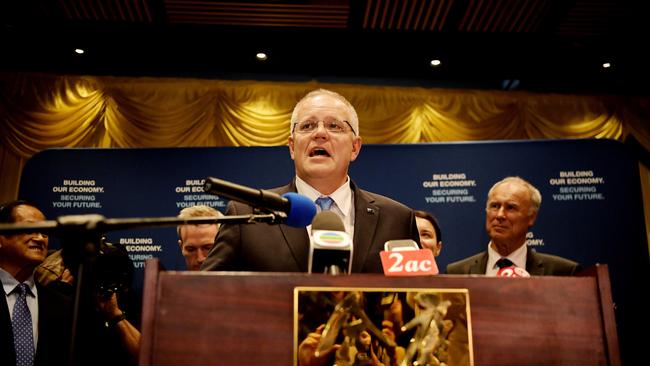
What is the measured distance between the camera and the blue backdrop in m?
4.73

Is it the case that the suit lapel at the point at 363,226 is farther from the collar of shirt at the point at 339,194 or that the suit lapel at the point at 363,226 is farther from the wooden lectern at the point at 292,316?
the wooden lectern at the point at 292,316

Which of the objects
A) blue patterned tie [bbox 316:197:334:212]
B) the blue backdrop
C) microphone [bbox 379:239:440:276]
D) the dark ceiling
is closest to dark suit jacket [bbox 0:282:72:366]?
blue patterned tie [bbox 316:197:334:212]

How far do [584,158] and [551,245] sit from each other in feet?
2.96

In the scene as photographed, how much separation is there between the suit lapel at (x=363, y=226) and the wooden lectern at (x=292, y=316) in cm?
63

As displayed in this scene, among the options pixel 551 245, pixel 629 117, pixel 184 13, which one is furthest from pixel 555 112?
pixel 184 13

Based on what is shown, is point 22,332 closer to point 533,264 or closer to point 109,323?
point 109,323

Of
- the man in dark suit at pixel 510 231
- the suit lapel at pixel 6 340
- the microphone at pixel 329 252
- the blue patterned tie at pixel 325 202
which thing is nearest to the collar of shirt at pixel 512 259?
the man in dark suit at pixel 510 231

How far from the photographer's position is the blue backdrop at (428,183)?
473 centimetres

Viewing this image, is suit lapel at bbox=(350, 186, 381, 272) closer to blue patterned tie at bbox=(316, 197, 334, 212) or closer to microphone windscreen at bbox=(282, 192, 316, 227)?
blue patterned tie at bbox=(316, 197, 334, 212)

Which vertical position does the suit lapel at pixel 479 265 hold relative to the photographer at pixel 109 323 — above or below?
above

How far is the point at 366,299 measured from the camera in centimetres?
124

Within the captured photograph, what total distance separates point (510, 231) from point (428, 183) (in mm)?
1131

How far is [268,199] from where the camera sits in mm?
1315

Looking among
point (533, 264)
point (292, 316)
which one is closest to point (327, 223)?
point (292, 316)
